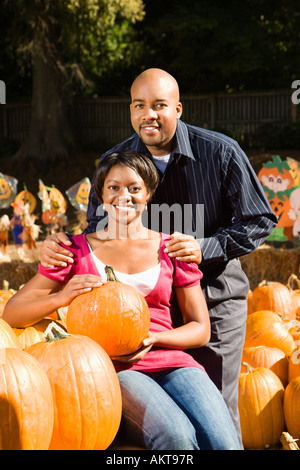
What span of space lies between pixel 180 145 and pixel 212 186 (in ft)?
0.76

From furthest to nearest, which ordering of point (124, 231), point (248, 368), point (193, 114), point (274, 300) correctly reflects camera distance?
point (193, 114), point (274, 300), point (248, 368), point (124, 231)

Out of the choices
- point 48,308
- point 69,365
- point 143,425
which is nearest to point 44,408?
point 69,365

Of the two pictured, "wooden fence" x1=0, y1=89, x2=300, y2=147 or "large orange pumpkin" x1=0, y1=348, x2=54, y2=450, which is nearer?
"large orange pumpkin" x1=0, y1=348, x2=54, y2=450

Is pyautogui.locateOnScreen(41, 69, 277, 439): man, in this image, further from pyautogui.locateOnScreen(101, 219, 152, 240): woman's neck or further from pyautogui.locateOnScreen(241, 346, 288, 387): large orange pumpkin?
pyautogui.locateOnScreen(241, 346, 288, 387): large orange pumpkin

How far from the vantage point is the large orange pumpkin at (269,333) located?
426cm

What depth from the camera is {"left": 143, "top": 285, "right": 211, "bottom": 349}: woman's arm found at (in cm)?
205

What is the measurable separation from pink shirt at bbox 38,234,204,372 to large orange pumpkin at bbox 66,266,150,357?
0.12 metres

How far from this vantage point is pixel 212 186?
273cm

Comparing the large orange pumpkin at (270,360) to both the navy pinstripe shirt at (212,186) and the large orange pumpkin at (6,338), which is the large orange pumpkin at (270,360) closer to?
the navy pinstripe shirt at (212,186)

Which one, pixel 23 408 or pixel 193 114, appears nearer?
pixel 23 408

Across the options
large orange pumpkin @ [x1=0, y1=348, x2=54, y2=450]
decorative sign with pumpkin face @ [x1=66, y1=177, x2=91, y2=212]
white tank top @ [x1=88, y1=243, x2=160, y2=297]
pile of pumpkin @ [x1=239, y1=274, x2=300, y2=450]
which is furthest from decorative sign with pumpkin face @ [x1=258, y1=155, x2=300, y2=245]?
large orange pumpkin @ [x1=0, y1=348, x2=54, y2=450]

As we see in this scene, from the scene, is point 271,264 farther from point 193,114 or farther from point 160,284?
point 193,114

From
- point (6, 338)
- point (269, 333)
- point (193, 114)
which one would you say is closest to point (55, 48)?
point (193, 114)
